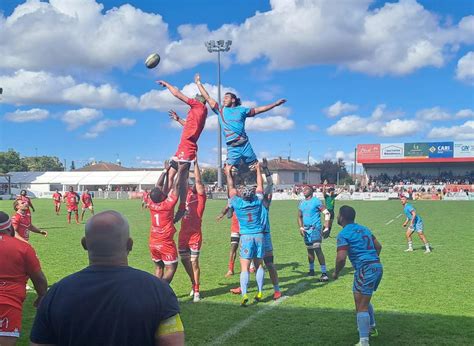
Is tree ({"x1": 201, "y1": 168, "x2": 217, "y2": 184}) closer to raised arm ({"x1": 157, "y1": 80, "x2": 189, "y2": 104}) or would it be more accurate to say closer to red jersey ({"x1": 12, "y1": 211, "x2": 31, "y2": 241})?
red jersey ({"x1": 12, "y1": 211, "x2": 31, "y2": 241})

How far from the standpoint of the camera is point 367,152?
81.0 m

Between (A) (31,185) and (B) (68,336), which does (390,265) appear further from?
(A) (31,185)

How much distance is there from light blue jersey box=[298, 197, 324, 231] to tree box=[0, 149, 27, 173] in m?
108

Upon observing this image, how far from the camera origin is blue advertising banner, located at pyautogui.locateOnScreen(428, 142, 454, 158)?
76562mm

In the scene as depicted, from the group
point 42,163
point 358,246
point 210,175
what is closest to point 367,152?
point 210,175

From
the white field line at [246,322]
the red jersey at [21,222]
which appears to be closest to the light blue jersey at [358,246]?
the white field line at [246,322]

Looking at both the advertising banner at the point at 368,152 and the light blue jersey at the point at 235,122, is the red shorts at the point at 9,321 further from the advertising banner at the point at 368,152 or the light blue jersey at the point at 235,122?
the advertising banner at the point at 368,152

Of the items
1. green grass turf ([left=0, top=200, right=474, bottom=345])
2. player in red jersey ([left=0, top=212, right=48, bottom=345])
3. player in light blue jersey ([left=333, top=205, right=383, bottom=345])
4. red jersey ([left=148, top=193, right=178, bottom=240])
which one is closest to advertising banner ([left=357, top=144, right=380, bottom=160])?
green grass turf ([left=0, top=200, right=474, bottom=345])

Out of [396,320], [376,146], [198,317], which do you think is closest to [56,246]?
[198,317]

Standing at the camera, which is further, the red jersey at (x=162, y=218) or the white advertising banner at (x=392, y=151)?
the white advertising banner at (x=392, y=151)

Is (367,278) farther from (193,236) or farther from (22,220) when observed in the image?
(22,220)

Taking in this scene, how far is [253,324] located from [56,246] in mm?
11413

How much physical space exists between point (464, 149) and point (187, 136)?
250 feet

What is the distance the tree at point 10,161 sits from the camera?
108m
